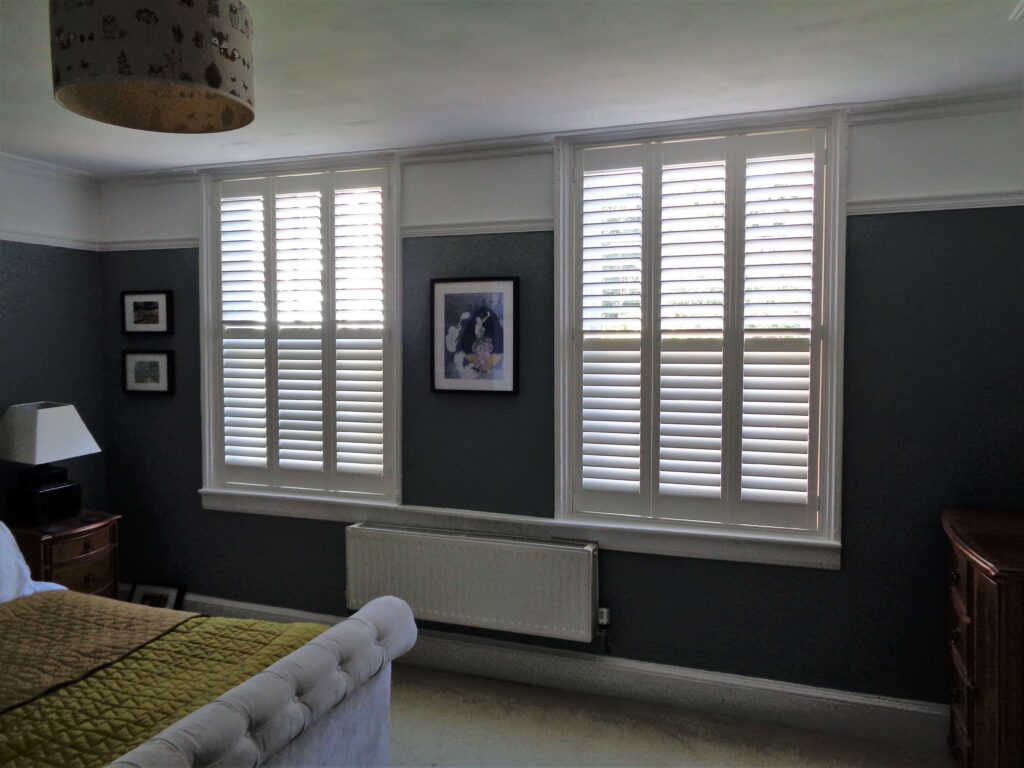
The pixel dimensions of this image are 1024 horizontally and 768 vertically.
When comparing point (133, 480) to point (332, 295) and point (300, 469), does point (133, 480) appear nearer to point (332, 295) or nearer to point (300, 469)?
point (300, 469)

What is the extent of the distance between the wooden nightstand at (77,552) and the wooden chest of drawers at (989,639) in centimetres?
387

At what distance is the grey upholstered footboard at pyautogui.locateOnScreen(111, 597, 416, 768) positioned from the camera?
64.9 inches

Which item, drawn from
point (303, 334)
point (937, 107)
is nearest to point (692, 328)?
point (937, 107)

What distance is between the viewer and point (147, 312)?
4.06 m

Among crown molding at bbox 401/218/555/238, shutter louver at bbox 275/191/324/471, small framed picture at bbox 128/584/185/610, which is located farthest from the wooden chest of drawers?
small framed picture at bbox 128/584/185/610

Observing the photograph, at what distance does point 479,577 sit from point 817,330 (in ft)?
6.10

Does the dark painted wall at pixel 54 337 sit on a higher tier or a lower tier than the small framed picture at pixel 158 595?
higher

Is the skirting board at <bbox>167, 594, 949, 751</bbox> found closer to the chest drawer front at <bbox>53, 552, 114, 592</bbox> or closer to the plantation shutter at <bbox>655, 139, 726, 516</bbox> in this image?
the plantation shutter at <bbox>655, 139, 726, 516</bbox>

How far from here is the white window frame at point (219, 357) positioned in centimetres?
Result: 357

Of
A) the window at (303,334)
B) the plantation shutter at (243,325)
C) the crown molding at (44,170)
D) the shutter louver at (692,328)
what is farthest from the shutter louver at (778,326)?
the crown molding at (44,170)

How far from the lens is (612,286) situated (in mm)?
3217

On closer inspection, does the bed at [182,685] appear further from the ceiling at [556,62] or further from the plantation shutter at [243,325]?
the ceiling at [556,62]

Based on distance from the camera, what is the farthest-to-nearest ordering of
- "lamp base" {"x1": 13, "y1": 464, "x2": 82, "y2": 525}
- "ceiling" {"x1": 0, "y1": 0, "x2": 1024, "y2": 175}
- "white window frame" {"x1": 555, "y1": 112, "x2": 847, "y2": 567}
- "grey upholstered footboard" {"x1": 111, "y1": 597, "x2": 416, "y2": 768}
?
"lamp base" {"x1": 13, "y1": 464, "x2": 82, "y2": 525} → "white window frame" {"x1": 555, "y1": 112, "x2": 847, "y2": 567} → "ceiling" {"x1": 0, "y1": 0, "x2": 1024, "y2": 175} → "grey upholstered footboard" {"x1": 111, "y1": 597, "x2": 416, "y2": 768}

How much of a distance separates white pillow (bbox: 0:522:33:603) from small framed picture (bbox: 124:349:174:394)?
125cm
